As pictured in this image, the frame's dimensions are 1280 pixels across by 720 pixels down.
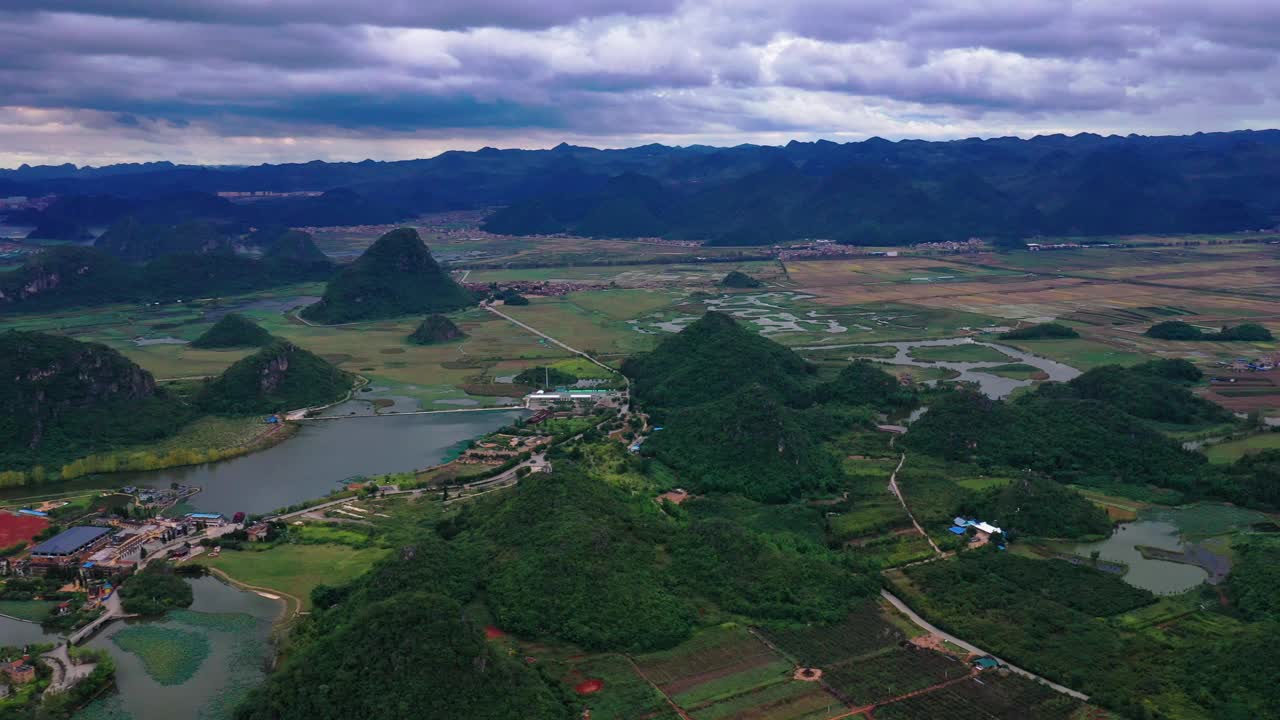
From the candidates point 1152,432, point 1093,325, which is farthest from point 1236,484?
point 1093,325

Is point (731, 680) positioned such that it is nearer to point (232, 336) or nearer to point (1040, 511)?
point (1040, 511)

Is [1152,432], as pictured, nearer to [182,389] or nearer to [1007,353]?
[1007,353]

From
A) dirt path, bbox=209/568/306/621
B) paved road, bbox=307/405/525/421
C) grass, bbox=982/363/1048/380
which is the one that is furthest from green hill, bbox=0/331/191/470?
grass, bbox=982/363/1048/380

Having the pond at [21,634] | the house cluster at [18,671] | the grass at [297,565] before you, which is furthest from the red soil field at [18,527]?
the house cluster at [18,671]

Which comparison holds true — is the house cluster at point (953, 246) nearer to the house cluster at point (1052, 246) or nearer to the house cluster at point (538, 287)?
the house cluster at point (1052, 246)

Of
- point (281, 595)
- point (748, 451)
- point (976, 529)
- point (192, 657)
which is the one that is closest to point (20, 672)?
point (192, 657)

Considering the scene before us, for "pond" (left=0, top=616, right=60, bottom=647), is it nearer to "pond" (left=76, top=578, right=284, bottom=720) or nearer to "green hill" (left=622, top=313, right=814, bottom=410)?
"pond" (left=76, top=578, right=284, bottom=720)
